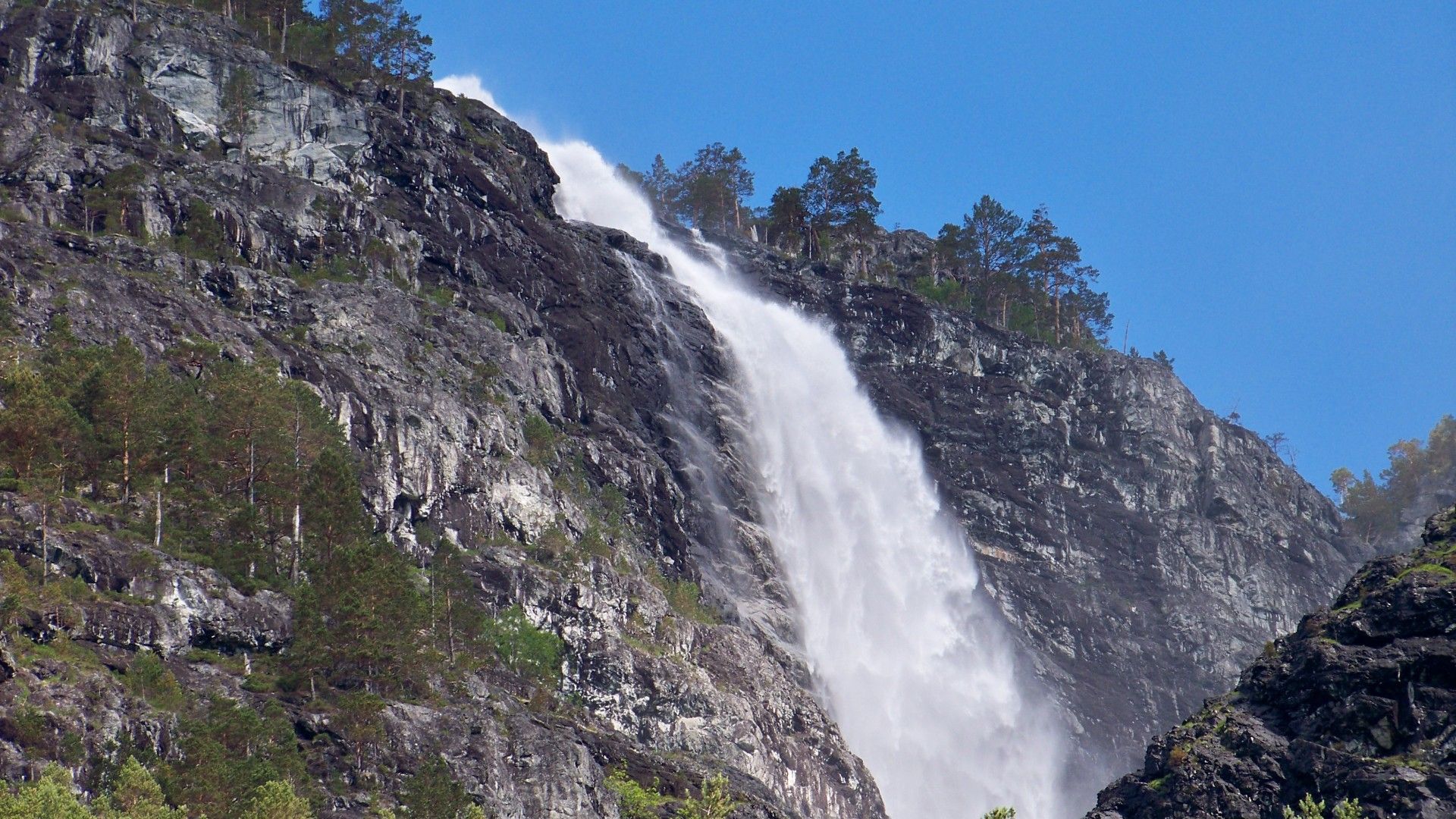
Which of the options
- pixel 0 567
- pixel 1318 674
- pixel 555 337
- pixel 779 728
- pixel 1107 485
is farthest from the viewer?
pixel 1107 485

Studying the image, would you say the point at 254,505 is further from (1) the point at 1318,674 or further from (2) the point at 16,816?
(1) the point at 1318,674

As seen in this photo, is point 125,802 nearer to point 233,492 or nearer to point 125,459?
point 125,459

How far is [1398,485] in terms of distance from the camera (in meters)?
148

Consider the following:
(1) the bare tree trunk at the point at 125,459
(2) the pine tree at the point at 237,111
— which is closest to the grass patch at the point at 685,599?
(1) the bare tree trunk at the point at 125,459

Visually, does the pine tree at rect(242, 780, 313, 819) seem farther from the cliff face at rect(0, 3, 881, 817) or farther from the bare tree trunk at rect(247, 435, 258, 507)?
the bare tree trunk at rect(247, 435, 258, 507)

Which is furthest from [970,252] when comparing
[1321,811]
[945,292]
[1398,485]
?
[1321,811]

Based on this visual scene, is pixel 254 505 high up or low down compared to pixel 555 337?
down

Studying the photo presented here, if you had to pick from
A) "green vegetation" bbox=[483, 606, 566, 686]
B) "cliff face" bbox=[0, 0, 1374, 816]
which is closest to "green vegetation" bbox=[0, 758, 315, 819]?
"cliff face" bbox=[0, 0, 1374, 816]

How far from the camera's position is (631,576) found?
8556cm

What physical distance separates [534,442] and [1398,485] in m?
101

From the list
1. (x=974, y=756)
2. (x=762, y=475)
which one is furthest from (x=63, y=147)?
(x=974, y=756)

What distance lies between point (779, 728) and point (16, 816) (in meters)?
48.5

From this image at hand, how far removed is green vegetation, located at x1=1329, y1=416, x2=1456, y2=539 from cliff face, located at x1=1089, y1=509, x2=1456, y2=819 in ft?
281

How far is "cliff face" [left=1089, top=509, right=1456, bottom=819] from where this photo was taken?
55719mm
